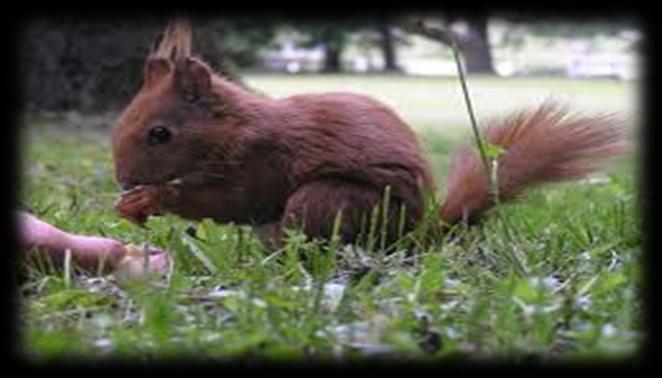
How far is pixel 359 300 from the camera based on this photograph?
2.13 metres

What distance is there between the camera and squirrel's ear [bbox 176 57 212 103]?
3014 mm

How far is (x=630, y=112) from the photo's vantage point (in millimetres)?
3258

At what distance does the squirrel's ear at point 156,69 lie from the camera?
313cm

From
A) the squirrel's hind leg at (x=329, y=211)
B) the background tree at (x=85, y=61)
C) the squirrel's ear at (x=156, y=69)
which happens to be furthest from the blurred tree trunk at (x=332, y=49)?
the squirrel's hind leg at (x=329, y=211)

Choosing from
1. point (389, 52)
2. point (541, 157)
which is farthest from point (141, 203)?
point (389, 52)

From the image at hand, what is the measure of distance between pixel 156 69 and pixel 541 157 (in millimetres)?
958

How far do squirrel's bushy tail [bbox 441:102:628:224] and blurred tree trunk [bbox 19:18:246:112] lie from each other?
187 inches

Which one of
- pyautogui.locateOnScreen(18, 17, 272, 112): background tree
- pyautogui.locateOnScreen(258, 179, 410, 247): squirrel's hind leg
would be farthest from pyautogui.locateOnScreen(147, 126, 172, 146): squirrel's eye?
pyautogui.locateOnScreen(18, 17, 272, 112): background tree

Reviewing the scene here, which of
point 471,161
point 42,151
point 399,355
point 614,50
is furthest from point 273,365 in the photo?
point 614,50

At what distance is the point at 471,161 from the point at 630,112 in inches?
17.4

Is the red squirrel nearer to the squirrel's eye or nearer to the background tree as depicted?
the squirrel's eye

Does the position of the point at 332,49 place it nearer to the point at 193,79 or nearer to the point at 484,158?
the point at 193,79

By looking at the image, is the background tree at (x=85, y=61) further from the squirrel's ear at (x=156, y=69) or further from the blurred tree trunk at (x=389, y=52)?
the blurred tree trunk at (x=389, y=52)

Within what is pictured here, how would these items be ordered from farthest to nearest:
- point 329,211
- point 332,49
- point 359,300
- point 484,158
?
point 332,49, point 329,211, point 484,158, point 359,300
